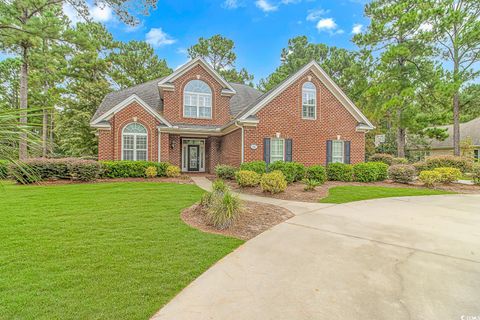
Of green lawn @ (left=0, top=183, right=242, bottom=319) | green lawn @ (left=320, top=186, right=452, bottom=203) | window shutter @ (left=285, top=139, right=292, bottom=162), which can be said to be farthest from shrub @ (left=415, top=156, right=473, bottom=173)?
green lawn @ (left=0, top=183, right=242, bottom=319)

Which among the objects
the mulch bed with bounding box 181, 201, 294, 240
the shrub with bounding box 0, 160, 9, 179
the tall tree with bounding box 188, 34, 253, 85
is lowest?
the mulch bed with bounding box 181, 201, 294, 240

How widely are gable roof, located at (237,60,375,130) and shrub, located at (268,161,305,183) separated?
128 inches

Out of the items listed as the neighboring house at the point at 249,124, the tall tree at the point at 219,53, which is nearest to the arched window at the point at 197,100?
the neighboring house at the point at 249,124

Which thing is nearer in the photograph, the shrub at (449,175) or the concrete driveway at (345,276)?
the concrete driveway at (345,276)

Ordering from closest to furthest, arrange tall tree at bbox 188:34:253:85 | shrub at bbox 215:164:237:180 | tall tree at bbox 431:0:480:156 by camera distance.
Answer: shrub at bbox 215:164:237:180
tall tree at bbox 431:0:480:156
tall tree at bbox 188:34:253:85

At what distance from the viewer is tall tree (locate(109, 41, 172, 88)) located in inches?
1126

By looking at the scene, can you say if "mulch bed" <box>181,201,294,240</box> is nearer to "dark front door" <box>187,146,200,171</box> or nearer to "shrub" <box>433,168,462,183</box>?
"shrub" <box>433,168,462,183</box>

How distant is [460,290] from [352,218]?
3407mm

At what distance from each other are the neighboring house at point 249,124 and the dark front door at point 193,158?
145cm

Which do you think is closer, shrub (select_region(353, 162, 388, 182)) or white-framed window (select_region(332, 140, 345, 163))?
shrub (select_region(353, 162, 388, 182))

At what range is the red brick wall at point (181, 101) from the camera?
16703 mm

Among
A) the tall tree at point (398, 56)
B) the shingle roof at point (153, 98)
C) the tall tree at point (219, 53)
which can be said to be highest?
the tall tree at point (219, 53)

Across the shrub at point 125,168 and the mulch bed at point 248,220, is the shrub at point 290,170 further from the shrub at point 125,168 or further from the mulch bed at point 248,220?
the shrub at point 125,168

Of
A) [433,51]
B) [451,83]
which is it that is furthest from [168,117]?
[433,51]
